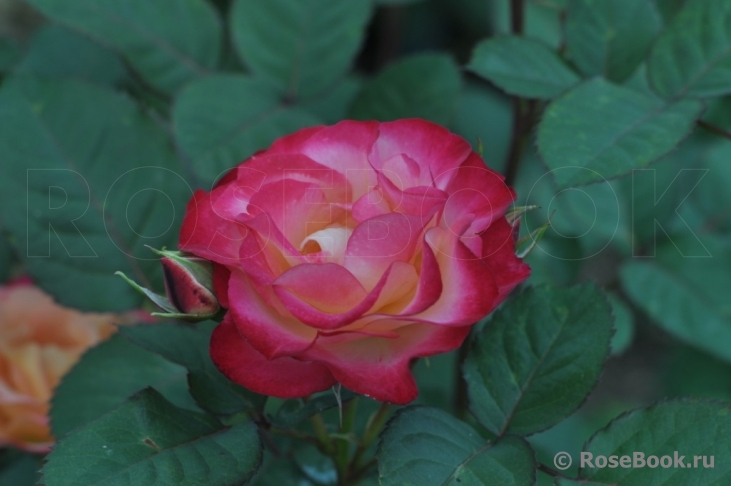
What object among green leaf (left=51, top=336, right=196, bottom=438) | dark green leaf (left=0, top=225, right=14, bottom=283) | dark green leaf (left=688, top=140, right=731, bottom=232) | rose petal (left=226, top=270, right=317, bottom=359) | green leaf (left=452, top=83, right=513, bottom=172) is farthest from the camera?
green leaf (left=452, top=83, right=513, bottom=172)

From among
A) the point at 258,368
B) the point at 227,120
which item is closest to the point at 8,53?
the point at 227,120

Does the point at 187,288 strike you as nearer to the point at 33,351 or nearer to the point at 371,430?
the point at 371,430

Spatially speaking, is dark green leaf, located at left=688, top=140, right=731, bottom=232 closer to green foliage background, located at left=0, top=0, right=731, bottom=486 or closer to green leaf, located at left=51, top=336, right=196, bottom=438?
green foliage background, located at left=0, top=0, right=731, bottom=486

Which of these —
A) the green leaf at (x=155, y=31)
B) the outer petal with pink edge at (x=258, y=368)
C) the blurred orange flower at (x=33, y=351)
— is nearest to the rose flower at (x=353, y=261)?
the outer petal with pink edge at (x=258, y=368)

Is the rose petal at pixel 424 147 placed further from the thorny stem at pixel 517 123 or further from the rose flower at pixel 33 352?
the rose flower at pixel 33 352

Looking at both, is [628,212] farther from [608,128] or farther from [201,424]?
[201,424]

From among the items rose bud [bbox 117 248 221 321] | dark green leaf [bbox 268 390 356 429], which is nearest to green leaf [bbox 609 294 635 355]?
dark green leaf [bbox 268 390 356 429]
